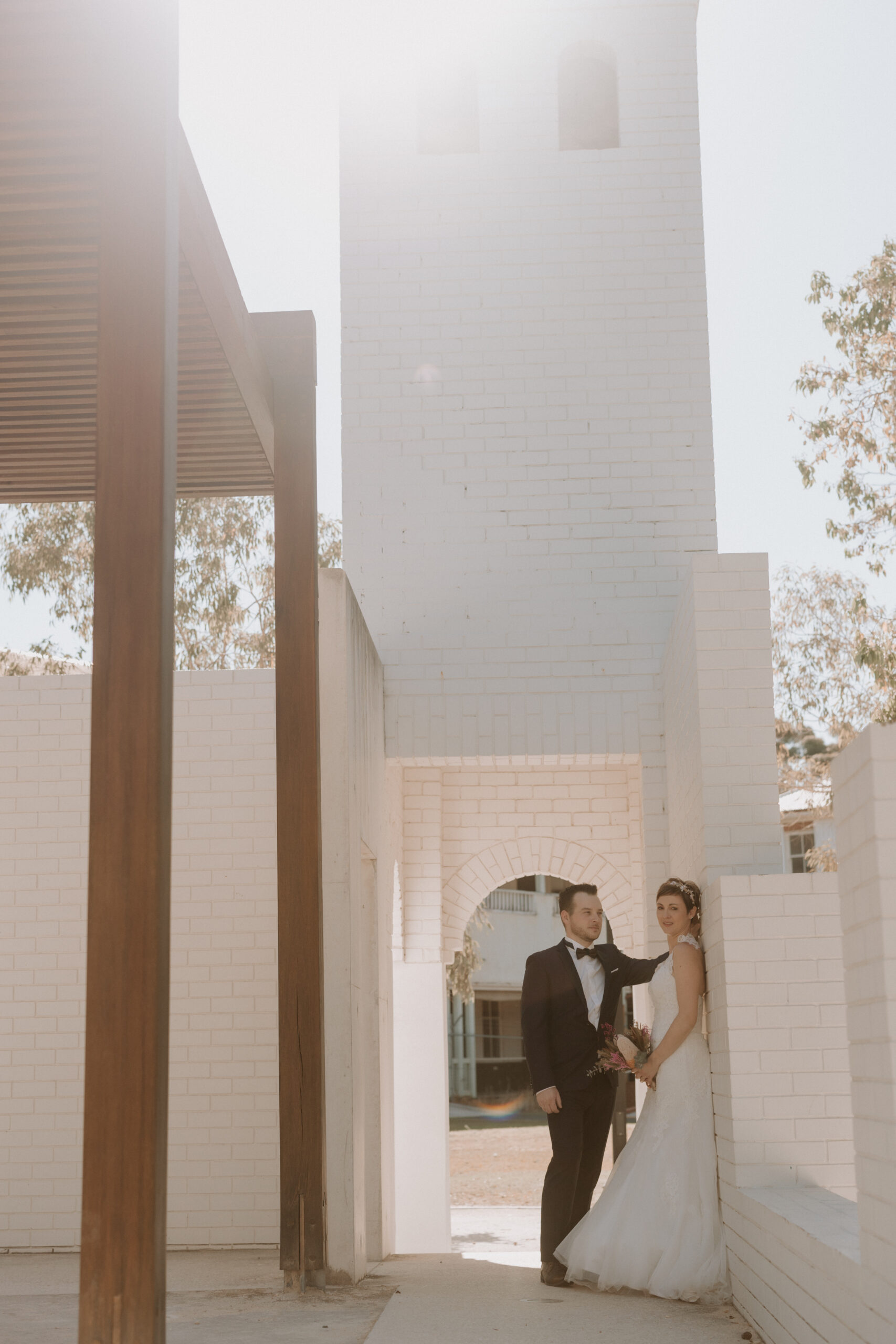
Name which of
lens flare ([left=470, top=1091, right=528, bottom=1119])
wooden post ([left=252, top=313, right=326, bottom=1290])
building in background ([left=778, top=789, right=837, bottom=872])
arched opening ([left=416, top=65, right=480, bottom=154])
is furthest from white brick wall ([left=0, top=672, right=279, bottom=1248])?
lens flare ([left=470, top=1091, right=528, bottom=1119])

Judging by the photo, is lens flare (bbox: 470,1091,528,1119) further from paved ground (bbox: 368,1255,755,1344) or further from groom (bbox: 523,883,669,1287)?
paved ground (bbox: 368,1255,755,1344)

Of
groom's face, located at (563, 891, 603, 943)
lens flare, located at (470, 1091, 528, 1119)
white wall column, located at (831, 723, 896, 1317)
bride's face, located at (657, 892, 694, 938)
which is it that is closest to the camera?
white wall column, located at (831, 723, 896, 1317)

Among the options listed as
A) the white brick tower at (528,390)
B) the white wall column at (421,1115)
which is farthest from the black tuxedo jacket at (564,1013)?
the white wall column at (421,1115)

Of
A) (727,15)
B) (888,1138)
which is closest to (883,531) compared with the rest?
(727,15)

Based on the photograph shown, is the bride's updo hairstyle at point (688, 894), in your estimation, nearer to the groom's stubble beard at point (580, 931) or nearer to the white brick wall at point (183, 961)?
the groom's stubble beard at point (580, 931)

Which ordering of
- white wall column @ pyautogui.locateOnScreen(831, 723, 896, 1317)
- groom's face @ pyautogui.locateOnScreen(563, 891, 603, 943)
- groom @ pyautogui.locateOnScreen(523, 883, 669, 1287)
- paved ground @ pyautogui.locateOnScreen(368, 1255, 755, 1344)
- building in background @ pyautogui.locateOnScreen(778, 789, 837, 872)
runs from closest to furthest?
white wall column @ pyautogui.locateOnScreen(831, 723, 896, 1317) < paved ground @ pyautogui.locateOnScreen(368, 1255, 755, 1344) < groom @ pyautogui.locateOnScreen(523, 883, 669, 1287) < groom's face @ pyautogui.locateOnScreen(563, 891, 603, 943) < building in background @ pyautogui.locateOnScreen(778, 789, 837, 872)

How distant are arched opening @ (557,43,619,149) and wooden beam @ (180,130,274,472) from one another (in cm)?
508

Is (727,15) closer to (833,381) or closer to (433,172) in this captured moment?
(433,172)

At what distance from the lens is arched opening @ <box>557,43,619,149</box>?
33.3 ft

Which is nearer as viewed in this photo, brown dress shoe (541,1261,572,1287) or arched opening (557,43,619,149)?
brown dress shoe (541,1261,572,1287)

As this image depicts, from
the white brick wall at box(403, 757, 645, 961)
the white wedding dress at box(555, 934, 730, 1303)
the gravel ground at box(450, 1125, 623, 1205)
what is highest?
the white brick wall at box(403, 757, 645, 961)

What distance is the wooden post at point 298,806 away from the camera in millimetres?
5852

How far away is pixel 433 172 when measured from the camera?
9.66m

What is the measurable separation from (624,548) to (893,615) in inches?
311
